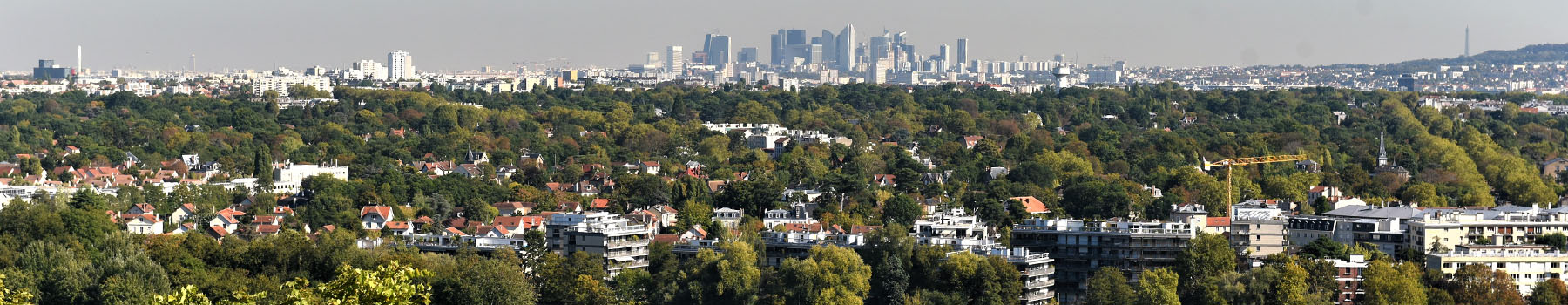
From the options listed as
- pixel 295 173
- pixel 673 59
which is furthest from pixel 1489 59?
pixel 295 173

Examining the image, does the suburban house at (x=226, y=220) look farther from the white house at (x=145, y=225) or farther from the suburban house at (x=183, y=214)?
the white house at (x=145, y=225)

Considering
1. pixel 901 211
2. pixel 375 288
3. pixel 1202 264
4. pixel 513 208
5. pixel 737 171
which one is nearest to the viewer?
pixel 375 288

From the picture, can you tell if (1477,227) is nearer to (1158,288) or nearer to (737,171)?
(1158,288)

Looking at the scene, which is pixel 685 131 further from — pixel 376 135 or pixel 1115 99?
pixel 1115 99

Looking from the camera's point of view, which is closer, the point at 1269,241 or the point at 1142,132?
the point at 1269,241

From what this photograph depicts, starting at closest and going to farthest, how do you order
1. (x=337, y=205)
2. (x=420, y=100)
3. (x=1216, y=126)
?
(x=337, y=205) → (x=1216, y=126) → (x=420, y=100)

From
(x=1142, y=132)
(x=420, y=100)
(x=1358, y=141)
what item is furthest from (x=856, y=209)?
(x=420, y=100)

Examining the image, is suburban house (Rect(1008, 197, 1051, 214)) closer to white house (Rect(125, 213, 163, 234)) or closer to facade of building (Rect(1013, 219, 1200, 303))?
facade of building (Rect(1013, 219, 1200, 303))
